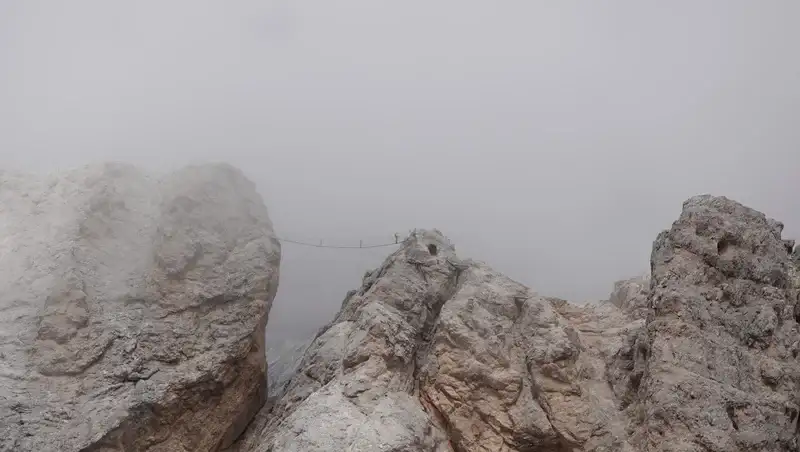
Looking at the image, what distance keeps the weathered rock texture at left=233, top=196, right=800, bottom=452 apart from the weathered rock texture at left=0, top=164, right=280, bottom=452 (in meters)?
1.71

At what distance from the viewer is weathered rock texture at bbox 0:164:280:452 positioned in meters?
10.3

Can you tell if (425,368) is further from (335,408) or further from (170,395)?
(170,395)

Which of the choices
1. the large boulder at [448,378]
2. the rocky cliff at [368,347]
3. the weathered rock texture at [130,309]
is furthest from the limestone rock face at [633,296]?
the weathered rock texture at [130,309]

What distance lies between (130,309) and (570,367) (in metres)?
9.91

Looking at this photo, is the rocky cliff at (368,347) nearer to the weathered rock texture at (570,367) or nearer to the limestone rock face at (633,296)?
the weathered rock texture at (570,367)

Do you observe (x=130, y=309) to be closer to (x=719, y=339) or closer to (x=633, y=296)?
(x=719, y=339)

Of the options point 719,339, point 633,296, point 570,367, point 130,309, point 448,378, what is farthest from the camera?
point 633,296

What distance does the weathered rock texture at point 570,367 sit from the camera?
9555mm

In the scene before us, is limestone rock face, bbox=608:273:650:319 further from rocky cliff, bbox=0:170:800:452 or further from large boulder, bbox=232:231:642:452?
large boulder, bbox=232:231:642:452

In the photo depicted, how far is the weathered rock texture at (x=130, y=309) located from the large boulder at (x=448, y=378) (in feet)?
5.67

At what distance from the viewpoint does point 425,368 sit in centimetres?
1189

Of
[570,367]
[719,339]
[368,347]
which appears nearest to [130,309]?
[368,347]

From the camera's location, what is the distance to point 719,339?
33.8 ft

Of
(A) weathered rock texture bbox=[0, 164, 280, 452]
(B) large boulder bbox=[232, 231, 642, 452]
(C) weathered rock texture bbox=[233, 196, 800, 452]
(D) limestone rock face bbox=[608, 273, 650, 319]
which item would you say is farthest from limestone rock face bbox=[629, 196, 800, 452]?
(A) weathered rock texture bbox=[0, 164, 280, 452]
